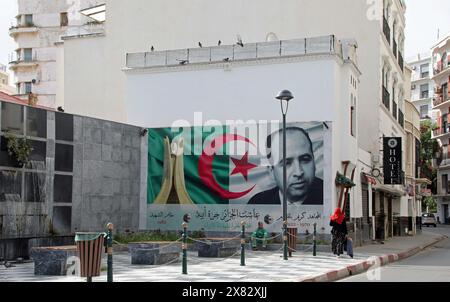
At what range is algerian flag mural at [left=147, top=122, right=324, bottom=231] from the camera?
83.0 feet

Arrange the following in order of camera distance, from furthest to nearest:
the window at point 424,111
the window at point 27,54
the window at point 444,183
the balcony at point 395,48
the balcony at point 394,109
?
the window at point 424,111 → the window at point 444,183 → the window at point 27,54 → the balcony at point 394,109 → the balcony at point 395,48

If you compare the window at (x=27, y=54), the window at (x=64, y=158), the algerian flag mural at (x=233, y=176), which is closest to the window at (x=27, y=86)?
the window at (x=27, y=54)

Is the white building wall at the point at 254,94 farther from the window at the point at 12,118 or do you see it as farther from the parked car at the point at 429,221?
the parked car at the point at 429,221

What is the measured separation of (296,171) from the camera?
25.3 m

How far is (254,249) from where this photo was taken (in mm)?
23953

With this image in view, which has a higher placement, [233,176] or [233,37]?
[233,37]

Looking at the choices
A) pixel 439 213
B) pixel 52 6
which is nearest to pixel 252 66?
pixel 52 6

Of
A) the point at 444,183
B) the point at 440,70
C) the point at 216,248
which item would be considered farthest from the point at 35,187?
the point at 444,183

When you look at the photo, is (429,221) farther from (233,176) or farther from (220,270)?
(220,270)

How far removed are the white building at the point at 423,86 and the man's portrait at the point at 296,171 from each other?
199ft

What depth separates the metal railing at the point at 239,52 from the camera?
84.3 ft

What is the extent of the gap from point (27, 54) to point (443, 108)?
42.9 m
